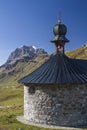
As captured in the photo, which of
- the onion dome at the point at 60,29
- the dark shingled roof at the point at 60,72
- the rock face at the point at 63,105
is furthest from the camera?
the onion dome at the point at 60,29

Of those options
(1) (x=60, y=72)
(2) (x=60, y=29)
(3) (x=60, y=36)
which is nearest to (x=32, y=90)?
(1) (x=60, y=72)

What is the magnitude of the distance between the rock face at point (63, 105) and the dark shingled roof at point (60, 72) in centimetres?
74

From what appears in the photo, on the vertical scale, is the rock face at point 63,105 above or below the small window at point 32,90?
below

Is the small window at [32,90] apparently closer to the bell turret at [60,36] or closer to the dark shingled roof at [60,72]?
the dark shingled roof at [60,72]

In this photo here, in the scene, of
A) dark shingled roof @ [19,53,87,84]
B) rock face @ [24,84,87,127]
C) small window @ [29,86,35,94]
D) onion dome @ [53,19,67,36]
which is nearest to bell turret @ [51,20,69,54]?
onion dome @ [53,19,67,36]

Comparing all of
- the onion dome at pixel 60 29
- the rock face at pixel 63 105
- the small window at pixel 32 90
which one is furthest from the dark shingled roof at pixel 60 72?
the onion dome at pixel 60 29

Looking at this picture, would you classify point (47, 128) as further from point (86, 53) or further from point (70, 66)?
point (86, 53)

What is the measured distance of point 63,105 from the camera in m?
29.8

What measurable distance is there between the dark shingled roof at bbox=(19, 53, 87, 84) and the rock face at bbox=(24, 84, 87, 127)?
0.74 metres

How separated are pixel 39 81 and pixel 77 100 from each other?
15.3 feet

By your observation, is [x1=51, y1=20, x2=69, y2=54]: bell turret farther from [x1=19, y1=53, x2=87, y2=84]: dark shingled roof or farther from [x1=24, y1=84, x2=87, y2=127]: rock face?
[x1=24, y1=84, x2=87, y2=127]: rock face

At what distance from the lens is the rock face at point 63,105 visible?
29.8m

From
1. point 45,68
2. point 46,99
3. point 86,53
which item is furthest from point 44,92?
point 86,53

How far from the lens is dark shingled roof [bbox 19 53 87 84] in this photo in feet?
98.2
